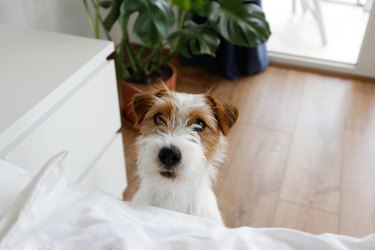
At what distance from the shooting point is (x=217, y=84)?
2516 millimetres

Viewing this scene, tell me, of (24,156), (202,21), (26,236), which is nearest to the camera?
(26,236)

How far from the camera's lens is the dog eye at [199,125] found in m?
1.09

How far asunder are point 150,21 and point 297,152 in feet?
3.49

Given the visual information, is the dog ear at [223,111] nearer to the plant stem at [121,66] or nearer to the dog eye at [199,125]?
the dog eye at [199,125]

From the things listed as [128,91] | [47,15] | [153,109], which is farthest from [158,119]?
[47,15]

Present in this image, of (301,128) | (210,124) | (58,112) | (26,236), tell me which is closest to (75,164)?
(58,112)

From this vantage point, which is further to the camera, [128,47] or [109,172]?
[128,47]

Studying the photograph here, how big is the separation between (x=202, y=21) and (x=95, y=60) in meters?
1.38

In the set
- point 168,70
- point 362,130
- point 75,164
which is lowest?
point 362,130

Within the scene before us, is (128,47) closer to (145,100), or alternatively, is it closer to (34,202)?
(145,100)

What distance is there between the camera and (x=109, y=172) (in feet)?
4.67

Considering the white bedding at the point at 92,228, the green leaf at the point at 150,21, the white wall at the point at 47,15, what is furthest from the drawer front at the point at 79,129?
the white wall at the point at 47,15

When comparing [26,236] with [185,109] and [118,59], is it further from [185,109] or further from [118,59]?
[118,59]

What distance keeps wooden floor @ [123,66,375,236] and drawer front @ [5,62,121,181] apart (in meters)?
0.60
